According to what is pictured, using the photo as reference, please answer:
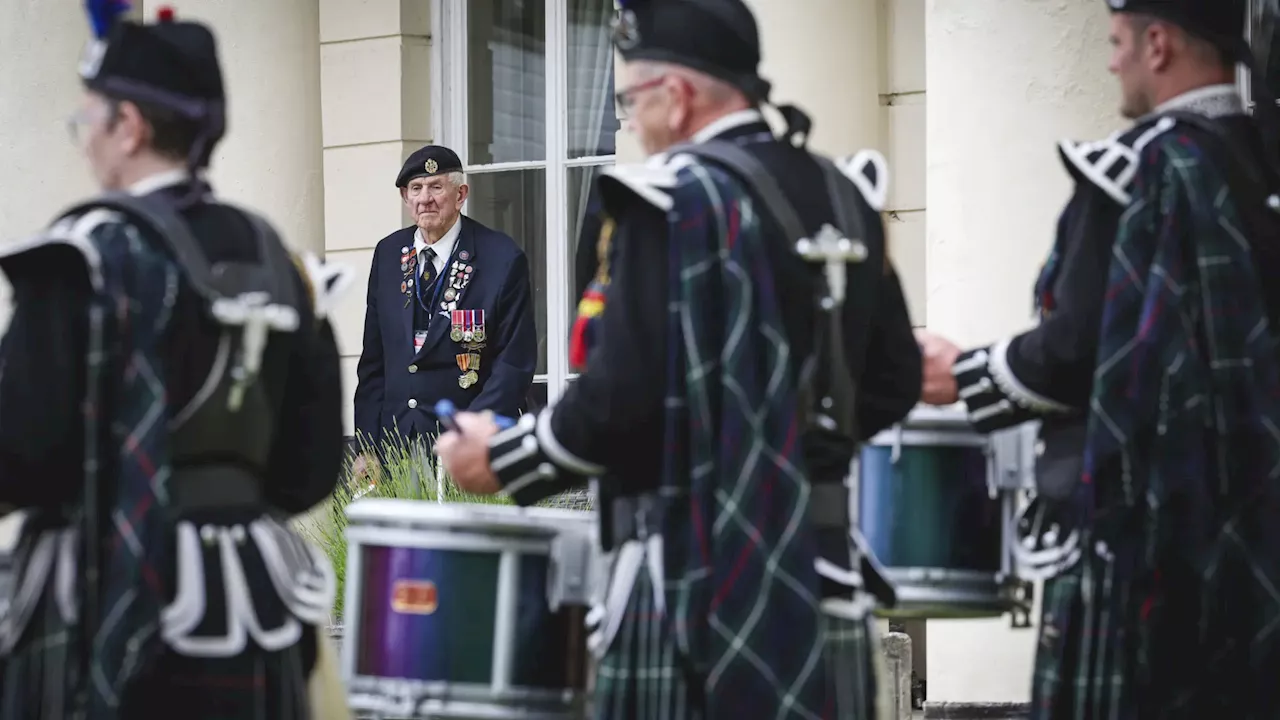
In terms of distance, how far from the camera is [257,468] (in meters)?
4.98

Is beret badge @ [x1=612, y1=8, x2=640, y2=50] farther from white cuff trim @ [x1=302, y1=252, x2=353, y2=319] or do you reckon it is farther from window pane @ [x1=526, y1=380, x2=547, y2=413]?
window pane @ [x1=526, y1=380, x2=547, y2=413]

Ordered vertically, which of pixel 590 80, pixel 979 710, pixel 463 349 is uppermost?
pixel 590 80

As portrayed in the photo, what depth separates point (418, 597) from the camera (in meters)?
5.21

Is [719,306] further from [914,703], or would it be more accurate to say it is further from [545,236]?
[545,236]

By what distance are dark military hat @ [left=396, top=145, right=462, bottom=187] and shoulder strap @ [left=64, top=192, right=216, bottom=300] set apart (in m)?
5.28

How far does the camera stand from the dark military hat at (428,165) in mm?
10102

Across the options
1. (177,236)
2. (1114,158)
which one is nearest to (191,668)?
(177,236)

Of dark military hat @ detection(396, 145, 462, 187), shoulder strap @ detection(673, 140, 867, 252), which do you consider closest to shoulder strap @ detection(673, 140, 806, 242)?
shoulder strap @ detection(673, 140, 867, 252)

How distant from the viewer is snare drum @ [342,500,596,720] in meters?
5.20

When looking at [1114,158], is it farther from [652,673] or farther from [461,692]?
[461,692]

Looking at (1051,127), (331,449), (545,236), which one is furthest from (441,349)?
(331,449)

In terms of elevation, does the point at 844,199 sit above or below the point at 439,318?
above

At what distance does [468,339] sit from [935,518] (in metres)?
4.27

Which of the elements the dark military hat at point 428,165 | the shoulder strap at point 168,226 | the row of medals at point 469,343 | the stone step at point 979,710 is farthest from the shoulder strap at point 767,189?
the dark military hat at point 428,165
